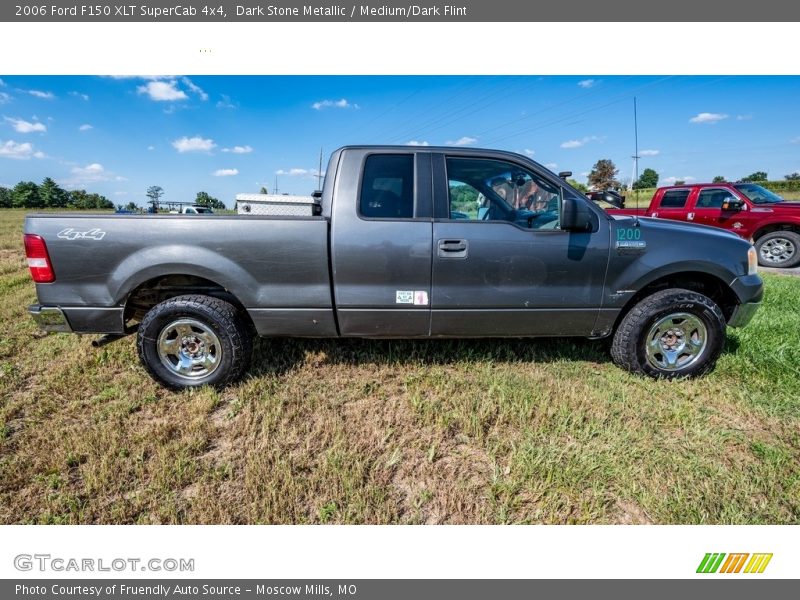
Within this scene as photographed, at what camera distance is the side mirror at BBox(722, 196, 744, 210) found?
8211 mm

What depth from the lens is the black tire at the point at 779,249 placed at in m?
8.20

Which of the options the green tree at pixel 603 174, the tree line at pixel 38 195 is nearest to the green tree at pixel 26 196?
the tree line at pixel 38 195

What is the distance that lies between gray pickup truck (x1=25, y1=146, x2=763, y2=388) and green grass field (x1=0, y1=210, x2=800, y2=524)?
0.39m

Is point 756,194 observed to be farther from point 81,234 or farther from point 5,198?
point 5,198

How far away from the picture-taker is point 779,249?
8.37 m

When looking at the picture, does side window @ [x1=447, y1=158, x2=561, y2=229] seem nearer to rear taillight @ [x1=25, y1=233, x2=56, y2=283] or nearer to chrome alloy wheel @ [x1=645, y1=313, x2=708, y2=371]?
chrome alloy wheel @ [x1=645, y1=313, x2=708, y2=371]

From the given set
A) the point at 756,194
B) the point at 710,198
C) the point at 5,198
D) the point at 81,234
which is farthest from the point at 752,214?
the point at 5,198

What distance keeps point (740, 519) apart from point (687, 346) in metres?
1.61

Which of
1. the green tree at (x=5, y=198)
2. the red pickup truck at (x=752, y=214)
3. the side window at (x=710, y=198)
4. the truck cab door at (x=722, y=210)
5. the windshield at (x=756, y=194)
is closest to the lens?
the red pickup truck at (x=752, y=214)

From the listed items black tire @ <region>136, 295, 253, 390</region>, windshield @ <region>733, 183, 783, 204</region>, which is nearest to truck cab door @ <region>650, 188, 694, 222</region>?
windshield @ <region>733, 183, 783, 204</region>

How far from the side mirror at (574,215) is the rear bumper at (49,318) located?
3721 mm

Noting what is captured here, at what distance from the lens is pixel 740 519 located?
6.29ft

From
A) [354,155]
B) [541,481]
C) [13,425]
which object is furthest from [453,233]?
[13,425]

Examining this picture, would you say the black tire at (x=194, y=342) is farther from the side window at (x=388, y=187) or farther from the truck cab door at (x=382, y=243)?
the side window at (x=388, y=187)
